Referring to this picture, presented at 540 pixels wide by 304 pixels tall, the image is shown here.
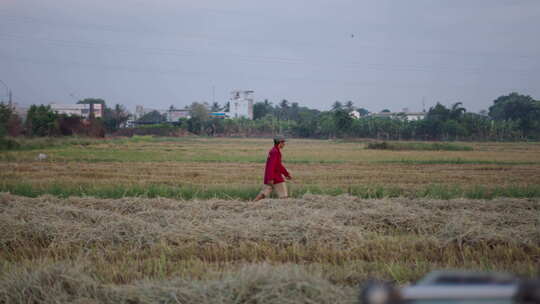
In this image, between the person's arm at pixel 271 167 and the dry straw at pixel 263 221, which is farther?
the person's arm at pixel 271 167

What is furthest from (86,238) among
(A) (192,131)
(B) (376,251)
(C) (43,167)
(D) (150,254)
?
(A) (192,131)

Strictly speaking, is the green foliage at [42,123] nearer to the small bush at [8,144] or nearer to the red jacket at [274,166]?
the small bush at [8,144]

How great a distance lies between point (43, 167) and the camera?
1661 cm

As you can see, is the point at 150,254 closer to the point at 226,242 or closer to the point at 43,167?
the point at 226,242

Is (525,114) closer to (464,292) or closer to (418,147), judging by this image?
(418,147)

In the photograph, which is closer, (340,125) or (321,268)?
(321,268)

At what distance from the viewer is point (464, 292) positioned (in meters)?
0.99

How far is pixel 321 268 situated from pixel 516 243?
296cm

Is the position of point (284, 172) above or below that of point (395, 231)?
above

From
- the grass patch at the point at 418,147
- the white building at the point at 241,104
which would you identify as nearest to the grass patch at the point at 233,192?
the grass patch at the point at 418,147

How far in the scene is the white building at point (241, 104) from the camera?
105m

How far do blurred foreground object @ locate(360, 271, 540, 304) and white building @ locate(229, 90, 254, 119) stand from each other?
103 m

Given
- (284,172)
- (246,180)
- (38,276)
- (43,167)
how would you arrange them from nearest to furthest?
(38,276) → (284,172) → (246,180) → (43,167)

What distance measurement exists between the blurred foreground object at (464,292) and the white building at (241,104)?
103m
